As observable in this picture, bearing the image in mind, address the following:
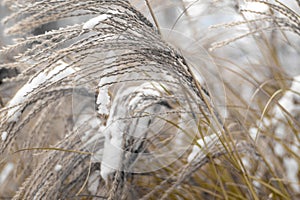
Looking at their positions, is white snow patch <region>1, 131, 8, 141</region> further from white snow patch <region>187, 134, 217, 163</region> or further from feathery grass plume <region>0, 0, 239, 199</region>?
white snow patch <region>187, 134, 217, 163</region>

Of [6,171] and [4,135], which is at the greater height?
[4,135]

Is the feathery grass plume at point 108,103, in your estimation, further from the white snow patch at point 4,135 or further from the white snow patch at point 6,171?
the white snow patch at point 6,171

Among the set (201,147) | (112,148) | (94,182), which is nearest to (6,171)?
(94,182)

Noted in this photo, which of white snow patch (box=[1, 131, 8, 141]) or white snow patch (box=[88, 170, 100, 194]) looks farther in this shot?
white snow patch (box=[88, 170, 100, 194])

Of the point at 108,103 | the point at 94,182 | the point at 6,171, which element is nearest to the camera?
the point at 108,103

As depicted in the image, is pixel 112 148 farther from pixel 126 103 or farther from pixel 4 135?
pixel 4 135

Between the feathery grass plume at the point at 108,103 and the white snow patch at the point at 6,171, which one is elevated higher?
the feathery grass plume at the point at 108,103

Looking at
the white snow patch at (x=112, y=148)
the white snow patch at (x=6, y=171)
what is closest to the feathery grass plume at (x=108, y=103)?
the white snow patch at (x=112, y=148)

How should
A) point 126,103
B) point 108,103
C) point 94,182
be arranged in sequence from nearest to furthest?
1. point 108,103
2. point 126,103
3. point 94,182

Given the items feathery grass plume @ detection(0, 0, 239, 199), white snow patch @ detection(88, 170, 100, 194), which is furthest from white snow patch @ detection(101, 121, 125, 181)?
white snow patch @ detection(88, 170, 100, 194)

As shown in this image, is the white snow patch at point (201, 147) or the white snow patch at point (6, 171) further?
the white snow patch at point (6, 171)

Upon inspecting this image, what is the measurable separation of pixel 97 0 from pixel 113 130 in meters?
0.34

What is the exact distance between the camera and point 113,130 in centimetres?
118

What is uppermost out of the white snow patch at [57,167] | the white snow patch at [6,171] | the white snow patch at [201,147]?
the white snow patch at [57,167]
